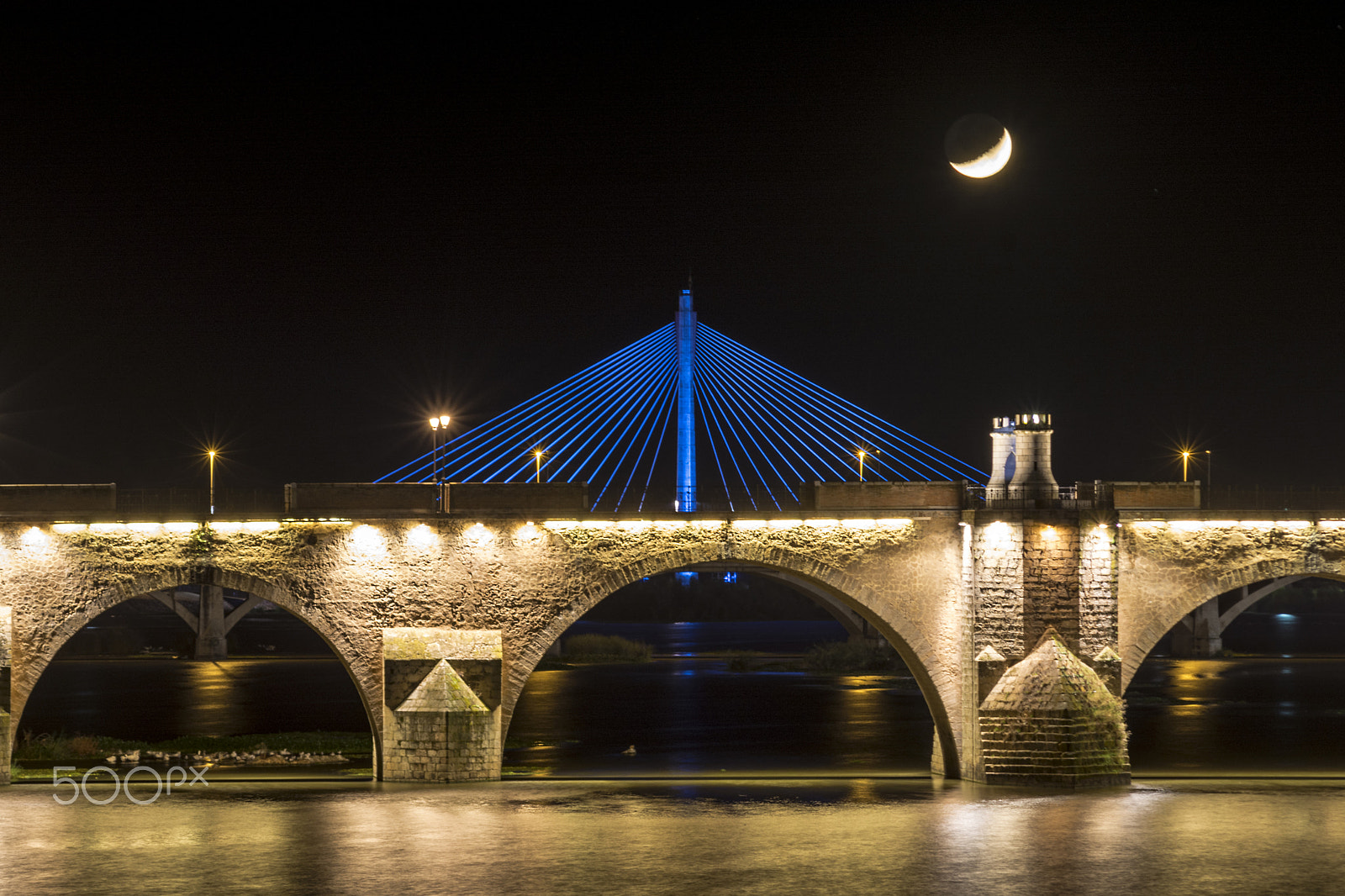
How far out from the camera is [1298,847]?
601 inches

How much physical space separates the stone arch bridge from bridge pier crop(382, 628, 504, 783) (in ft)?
0.09

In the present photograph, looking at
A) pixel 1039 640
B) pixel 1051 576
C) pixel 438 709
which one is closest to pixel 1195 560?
pixel 1051 576

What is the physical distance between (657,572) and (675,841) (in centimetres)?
534

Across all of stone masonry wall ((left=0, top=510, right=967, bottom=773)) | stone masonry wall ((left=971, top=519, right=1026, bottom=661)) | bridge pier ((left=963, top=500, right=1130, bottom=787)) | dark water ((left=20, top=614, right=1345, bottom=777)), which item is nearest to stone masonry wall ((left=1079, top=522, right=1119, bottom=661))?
bridge pier ((left=963, top=500, right=1130, bottom=787))

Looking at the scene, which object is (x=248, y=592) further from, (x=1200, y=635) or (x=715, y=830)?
(x=1200, y=635)

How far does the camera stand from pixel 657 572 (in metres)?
20.2

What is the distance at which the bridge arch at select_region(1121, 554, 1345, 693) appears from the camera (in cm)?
2047

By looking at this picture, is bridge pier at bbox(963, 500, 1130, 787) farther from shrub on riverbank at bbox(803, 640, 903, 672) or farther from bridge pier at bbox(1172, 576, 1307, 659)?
bridge pier at bbox(1172, 576, 1307, 659)

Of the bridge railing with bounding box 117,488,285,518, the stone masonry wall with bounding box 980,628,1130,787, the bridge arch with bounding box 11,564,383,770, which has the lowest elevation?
the stone masonry wall with bounding box 980,628,1130,787

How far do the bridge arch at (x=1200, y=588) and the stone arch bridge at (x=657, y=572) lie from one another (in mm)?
36

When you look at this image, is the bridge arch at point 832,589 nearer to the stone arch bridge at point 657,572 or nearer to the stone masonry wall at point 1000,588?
the stone arch bridge at point 657,572

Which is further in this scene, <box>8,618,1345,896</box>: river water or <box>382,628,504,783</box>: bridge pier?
<box>382,628,504,783</box>: bridge pier

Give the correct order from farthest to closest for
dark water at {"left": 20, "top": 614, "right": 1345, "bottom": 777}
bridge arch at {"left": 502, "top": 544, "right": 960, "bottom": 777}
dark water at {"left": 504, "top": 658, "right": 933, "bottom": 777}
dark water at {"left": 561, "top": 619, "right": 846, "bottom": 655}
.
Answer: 1. dark water at {"left": 561, "top": 619, "right": 846, "bottom": 655}
2. dark water at {"left": 20, "top": 614, "right": 1345, "bottom": 777}
3. dark water at {"left": 504, "top": 658, "right": 933, "bottom": 777}
4. bridge arch at {"left": 502, "top": 544, "right": 960, "bottom": 777}

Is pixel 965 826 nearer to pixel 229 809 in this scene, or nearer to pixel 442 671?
pixel 442 671
